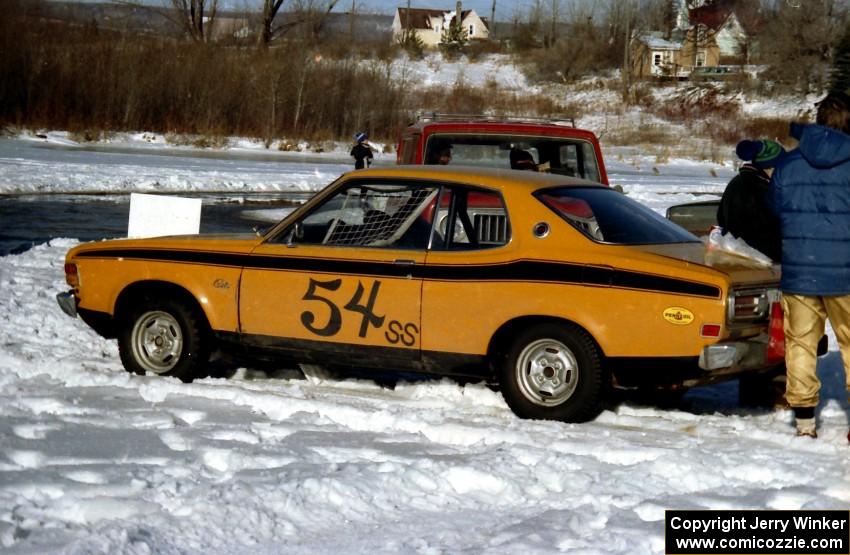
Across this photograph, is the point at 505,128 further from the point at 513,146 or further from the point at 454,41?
the point at 454,41

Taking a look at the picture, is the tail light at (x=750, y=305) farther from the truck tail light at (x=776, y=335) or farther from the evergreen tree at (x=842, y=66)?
the evergreen tree at (x=842, y=66)

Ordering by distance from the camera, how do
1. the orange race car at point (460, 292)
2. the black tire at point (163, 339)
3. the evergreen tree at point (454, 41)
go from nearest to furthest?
the orange race car at point (460, 292)
the black tire at point (163, 339)
the evergreen tree at point (454, 41)

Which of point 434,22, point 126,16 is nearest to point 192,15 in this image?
point 126,16

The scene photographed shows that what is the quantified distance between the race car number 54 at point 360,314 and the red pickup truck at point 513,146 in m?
3.61

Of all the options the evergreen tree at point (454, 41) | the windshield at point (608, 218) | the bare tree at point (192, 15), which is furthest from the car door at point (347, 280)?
the evergreen tree at point (454, 41)

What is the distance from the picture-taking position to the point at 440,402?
7.52m

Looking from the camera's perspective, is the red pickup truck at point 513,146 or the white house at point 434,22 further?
the white house at point 434,22

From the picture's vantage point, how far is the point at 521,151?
36.0 feet

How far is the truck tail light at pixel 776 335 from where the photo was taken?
6.79 metres

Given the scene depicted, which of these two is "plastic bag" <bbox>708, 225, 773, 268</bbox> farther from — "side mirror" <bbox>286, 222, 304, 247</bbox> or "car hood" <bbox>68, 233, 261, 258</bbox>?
"car hood" <bbox>68, 233, 261, 258</bbox>

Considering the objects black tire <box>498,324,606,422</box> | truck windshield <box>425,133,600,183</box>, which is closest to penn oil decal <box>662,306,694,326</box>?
black tire <box>498,324,606,422</box>

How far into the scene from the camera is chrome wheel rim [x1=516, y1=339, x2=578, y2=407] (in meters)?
6.86

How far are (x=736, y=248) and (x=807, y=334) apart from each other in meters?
0.96

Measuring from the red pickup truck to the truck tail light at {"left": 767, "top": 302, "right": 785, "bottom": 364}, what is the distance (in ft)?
13.9
